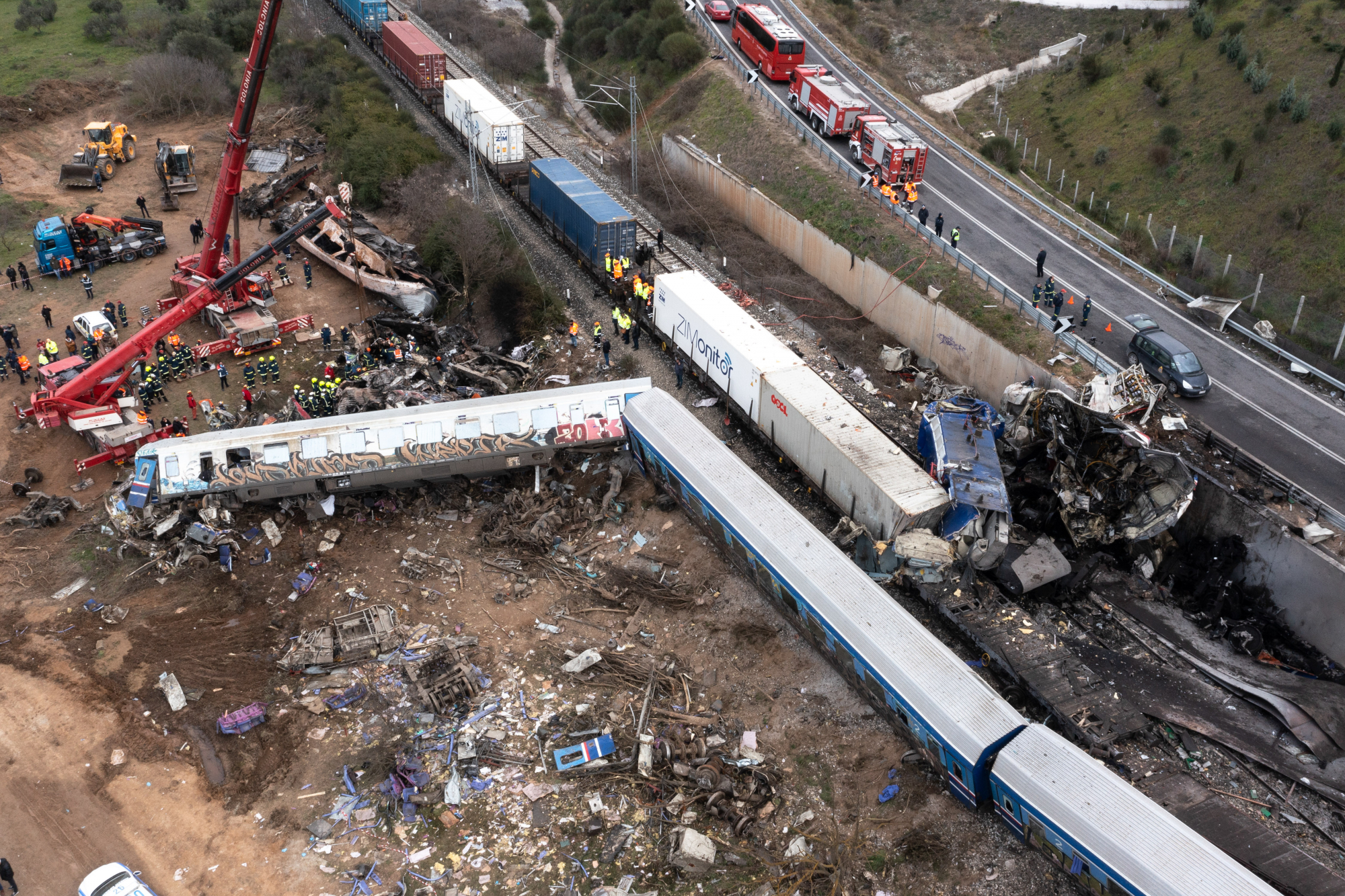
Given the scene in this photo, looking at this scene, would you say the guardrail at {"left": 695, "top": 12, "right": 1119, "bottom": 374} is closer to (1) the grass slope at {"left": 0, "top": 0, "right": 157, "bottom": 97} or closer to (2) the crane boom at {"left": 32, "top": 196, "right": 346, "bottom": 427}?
(2) the crane boom at {"left": 32, "top": 196, "right": 346, "bottom": 427}

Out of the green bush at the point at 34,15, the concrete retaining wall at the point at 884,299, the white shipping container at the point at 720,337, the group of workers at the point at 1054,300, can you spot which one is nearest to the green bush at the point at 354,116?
the concrete retaining wall at the point at 884,299

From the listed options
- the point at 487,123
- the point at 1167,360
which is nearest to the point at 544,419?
the point at 1167,360

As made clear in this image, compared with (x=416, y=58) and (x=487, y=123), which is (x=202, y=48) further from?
(x=487, y=123)

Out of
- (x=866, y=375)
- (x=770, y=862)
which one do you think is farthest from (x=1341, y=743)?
(x=866, y=375)

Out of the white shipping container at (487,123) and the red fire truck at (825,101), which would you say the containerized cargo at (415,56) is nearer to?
the white shipping container at (487,123)

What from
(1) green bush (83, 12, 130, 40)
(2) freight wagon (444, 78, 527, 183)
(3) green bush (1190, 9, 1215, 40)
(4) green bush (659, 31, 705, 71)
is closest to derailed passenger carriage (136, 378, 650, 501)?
(2) freight wagon (444, 78, 527, 183)
